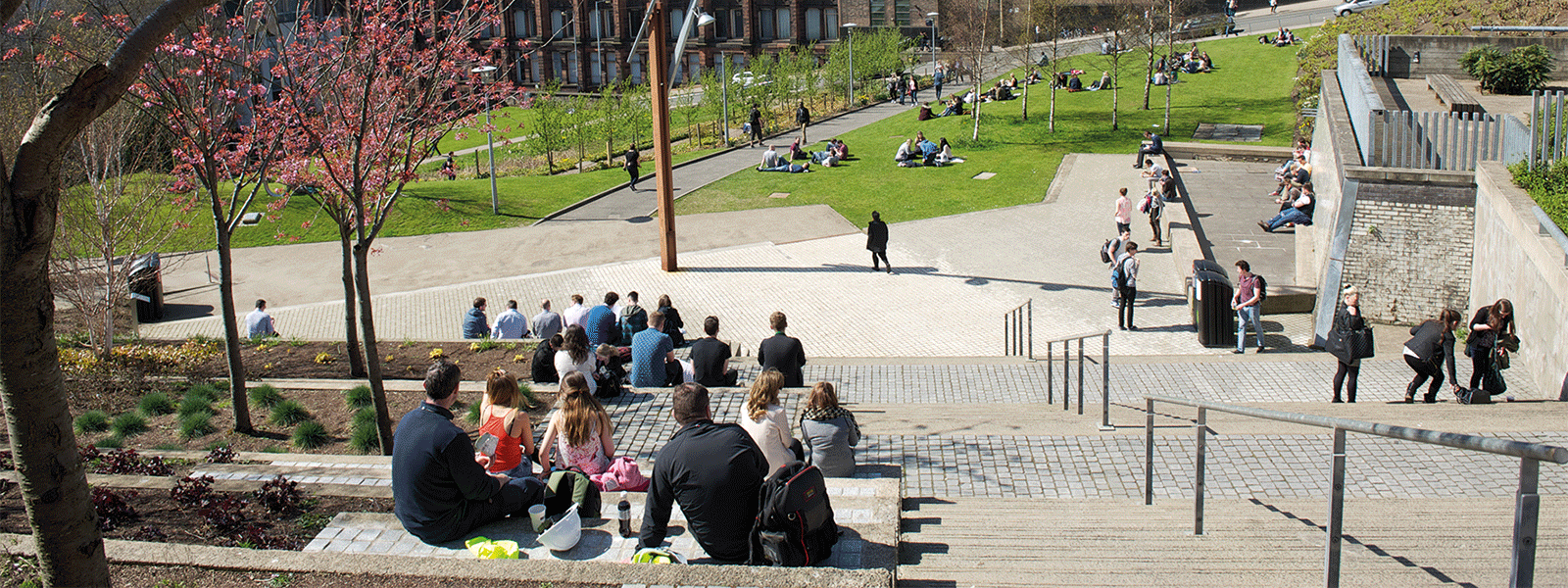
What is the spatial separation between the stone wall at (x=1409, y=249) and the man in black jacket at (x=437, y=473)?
13913 mm

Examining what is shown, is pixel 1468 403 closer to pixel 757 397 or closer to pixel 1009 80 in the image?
pixel 757 397

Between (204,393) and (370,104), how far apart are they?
137 inches

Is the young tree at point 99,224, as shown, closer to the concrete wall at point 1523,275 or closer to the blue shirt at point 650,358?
the blue shirt at point 650,358

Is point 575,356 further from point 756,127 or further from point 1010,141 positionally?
point 756,127

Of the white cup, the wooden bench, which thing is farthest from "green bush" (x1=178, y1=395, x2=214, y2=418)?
the wooden bench

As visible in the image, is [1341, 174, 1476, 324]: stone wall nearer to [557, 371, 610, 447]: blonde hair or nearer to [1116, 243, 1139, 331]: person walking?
[1116, 243, 1139, 331]: person walking

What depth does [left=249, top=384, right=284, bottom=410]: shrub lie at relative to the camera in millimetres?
11789

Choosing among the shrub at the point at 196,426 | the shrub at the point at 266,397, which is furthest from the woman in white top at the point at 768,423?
the shrub at the point at 266,397

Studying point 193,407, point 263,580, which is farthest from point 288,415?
point 263,580

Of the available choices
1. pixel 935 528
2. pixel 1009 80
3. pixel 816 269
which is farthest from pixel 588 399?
pixel 1009 80

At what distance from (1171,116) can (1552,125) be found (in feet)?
82.8

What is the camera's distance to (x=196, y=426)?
10.8 metres

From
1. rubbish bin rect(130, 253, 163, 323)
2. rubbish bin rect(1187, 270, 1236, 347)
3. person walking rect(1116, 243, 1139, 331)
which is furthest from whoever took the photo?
rubbish bin rect(130, 253, 163, 323)

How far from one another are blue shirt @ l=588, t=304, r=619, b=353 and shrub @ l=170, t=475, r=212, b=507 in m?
7.64
